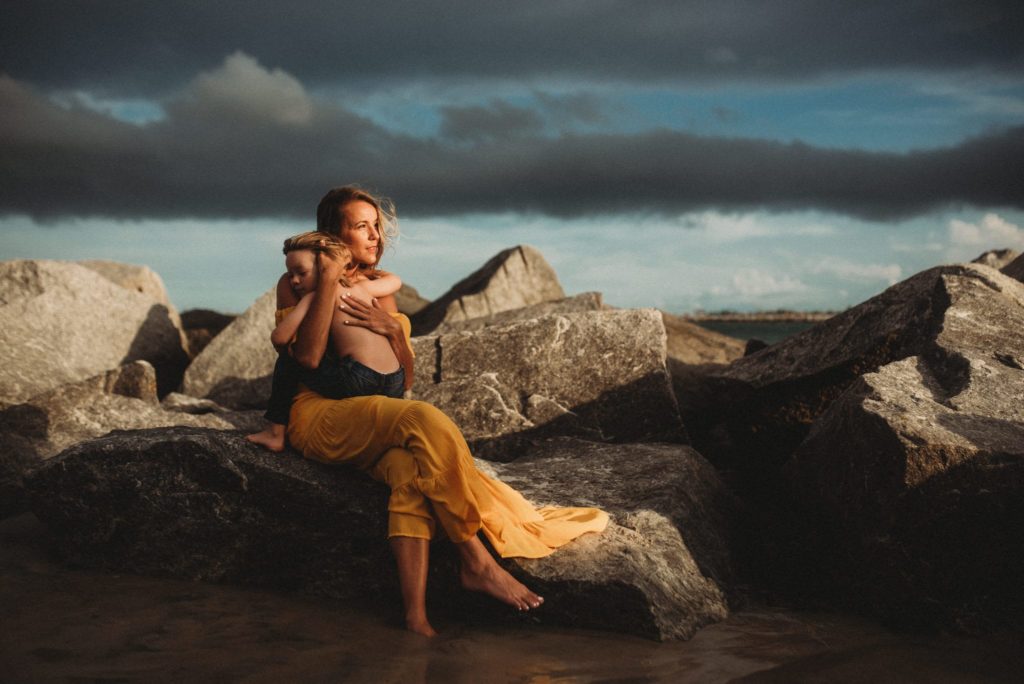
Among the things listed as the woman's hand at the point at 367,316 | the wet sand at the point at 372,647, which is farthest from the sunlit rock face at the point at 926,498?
the woman's hand at the point at 367,316

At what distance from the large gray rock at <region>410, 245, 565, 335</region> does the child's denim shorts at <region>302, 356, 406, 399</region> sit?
4.59m

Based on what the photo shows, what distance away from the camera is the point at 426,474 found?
445cm

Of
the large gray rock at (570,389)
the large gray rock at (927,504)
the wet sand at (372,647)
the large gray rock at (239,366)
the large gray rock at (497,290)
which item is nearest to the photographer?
the wet sand at (372,647)

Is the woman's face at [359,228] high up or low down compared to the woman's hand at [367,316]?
up

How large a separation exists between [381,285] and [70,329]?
583cm

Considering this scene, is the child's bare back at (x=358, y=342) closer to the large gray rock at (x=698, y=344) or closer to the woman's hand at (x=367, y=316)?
the woman's hand at (x=367, y=316)

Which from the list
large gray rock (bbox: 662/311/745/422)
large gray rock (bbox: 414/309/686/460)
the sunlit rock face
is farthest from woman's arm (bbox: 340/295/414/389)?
large gray rock (bbox: 662/311/745/422)

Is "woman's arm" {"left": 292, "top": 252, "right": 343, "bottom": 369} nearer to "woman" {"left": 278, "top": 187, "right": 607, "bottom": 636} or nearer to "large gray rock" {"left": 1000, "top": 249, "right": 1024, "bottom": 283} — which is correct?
"woman" {"left": 278, "top": 187, "right": 607, "bottom": 636}

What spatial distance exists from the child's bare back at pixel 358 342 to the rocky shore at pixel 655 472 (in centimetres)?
66

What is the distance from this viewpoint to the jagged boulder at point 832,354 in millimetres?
6367

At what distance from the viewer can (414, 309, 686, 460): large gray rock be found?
6.84 m

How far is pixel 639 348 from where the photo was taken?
22.7 feet

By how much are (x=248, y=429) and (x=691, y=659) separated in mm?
4401

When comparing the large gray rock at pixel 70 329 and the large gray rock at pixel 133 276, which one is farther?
the large gray rock at pixel 133 276
